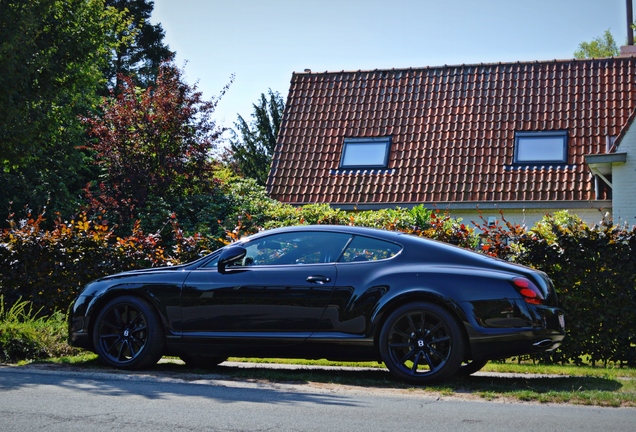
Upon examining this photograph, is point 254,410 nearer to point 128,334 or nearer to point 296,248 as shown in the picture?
point 296,248

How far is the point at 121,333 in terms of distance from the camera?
31.7 ft

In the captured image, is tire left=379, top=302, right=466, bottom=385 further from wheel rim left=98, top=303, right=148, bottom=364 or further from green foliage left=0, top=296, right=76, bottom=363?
green foliage left=0, top=296, right=76, bottom=363

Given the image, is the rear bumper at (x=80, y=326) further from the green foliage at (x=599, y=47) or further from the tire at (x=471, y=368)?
the green foliage at (x=599, y=47)

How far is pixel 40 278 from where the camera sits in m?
12.4

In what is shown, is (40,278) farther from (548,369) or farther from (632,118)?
(632,118)

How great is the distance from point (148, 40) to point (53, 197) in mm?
20265

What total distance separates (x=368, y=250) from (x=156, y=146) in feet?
40.5

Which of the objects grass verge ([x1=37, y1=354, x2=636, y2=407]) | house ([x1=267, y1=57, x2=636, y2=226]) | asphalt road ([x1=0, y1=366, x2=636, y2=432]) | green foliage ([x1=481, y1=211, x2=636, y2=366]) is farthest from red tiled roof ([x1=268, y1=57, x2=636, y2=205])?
asphalt road ([x1=0, y1=366, x2=636, y2=432])

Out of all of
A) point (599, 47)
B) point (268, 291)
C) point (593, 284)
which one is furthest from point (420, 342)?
point (599, 47)

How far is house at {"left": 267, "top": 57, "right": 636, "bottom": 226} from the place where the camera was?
2216 centimetres

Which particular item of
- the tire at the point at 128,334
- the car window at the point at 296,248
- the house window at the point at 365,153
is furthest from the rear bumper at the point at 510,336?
the house window at the point at 365,153

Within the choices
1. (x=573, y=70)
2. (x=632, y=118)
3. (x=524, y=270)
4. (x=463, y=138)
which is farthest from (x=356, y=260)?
(x=573, y=70)

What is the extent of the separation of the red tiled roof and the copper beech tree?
12.8 ft

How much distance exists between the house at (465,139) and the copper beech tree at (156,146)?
12.9 feet
